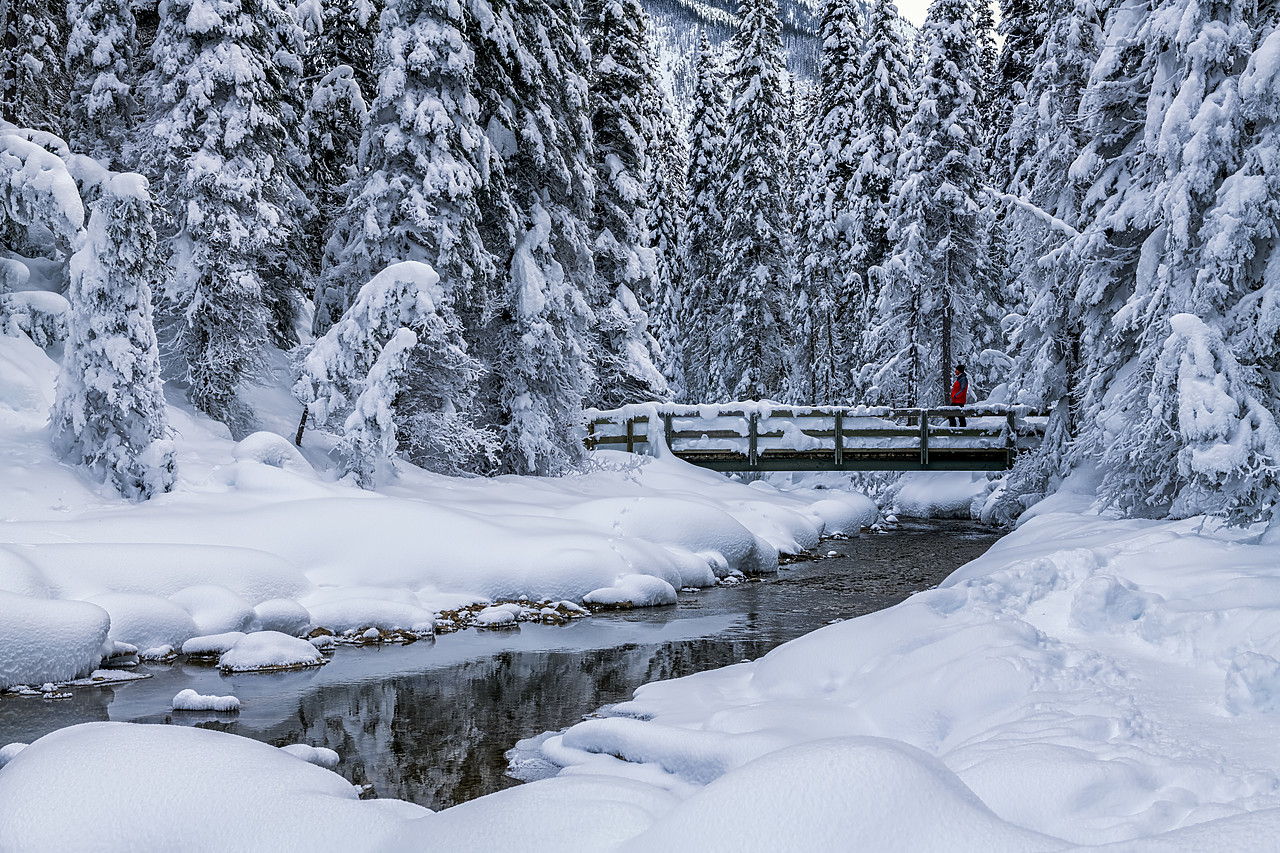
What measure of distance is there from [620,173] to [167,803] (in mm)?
21694

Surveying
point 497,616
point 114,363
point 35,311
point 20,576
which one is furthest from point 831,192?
point 20,576

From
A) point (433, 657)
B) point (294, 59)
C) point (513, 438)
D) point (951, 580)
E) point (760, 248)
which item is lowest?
point (433, 657)

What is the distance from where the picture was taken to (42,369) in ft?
51.8

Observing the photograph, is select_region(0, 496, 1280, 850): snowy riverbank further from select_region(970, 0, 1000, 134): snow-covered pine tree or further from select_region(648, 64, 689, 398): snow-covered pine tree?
select_region(648, 64, 689, 398): snow-covered pine tree

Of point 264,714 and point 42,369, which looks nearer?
point 264,714

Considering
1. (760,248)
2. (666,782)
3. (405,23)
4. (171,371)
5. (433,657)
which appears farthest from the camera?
(760,248)

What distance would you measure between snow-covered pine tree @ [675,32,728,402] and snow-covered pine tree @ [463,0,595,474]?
49.1 feet

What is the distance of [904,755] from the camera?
424 cm

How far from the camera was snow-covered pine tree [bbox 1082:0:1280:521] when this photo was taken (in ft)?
31.3

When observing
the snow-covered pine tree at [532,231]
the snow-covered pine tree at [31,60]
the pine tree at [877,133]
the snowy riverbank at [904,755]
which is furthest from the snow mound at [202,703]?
the pine tree at [877,133]

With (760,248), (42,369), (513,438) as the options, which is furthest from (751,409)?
(42,369)

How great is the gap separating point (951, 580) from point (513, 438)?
1071 centimetres

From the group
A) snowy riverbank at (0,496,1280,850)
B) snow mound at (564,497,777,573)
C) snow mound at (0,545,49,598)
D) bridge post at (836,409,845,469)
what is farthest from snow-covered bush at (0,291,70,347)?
bridge post at (836,409,845,469)

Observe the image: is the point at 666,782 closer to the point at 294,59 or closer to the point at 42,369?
the point at 42,369
